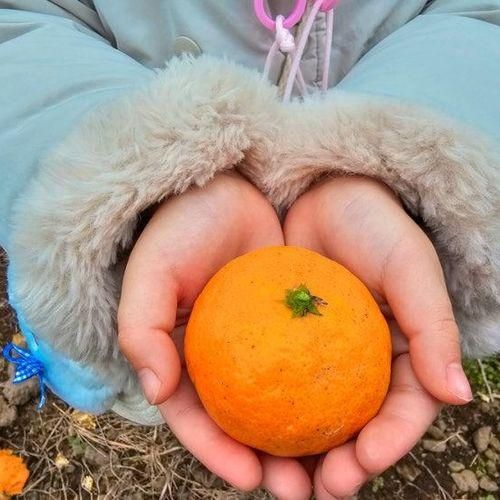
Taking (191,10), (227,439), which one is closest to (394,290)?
(227,439)

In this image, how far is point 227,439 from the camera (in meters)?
1.22

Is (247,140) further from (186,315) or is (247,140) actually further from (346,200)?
(186,315)

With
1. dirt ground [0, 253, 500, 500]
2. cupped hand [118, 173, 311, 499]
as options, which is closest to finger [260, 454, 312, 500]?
cupped hand [118, 173, 311, 499]

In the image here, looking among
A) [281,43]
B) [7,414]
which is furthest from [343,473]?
[7,414]

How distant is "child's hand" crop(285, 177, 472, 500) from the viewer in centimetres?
114

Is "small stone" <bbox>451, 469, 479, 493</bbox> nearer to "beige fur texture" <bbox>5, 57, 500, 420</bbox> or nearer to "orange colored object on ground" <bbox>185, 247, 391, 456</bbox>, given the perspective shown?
"beige fur texture" <bbox>5, 57, 500, 420</bbox>

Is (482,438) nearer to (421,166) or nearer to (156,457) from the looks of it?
(156,457)

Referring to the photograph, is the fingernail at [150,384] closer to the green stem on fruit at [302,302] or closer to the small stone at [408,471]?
the green stem on fruit at [302,302]

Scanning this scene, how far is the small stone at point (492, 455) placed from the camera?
7.72ft

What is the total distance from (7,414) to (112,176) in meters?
1.47

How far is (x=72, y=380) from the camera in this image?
1820mm

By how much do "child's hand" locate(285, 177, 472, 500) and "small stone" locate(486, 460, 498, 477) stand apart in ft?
4.20

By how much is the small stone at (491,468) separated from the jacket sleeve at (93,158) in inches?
61.1

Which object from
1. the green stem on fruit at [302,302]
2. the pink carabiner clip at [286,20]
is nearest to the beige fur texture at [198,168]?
the pink carabiner clip at [286,20]
